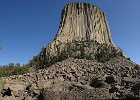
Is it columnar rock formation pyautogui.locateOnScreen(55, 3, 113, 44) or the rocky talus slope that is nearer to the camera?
the rocky talus slope

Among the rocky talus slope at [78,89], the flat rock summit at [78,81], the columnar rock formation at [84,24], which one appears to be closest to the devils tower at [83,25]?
the columnar rock formation at [84,24]

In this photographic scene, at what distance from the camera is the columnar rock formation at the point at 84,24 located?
10231 cm

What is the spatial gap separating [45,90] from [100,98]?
5371 millimetres

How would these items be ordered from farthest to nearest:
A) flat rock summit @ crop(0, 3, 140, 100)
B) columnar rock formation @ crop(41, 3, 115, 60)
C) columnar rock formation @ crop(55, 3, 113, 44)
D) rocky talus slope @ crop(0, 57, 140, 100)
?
columnar rock formation @ crop(55, 3, 113, 44) < columnar rock formation @ crop(41, 3, 115, 60) < flat rock summit @ crop(0, 3, 140, 100) < rocky talus slope @ crop(0, 57, 140, 100)

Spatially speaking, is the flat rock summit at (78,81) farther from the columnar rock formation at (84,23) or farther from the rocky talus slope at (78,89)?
the columnar rock formation at (84,23)

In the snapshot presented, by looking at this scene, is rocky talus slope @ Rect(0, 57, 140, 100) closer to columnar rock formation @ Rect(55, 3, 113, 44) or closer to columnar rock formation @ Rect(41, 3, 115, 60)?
columnar rock formation @ Rect(41, 3, 115, 60)

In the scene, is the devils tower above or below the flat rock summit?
above

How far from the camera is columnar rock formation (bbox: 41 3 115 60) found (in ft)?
336

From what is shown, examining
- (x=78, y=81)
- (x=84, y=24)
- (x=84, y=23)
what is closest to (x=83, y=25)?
(x=84, y=24)

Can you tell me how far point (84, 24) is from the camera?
107m

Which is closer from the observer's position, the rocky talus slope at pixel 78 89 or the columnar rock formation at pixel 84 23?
the rocky talus slope at pixel 78 89

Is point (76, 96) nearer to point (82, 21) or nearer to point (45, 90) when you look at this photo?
point (45, 90)

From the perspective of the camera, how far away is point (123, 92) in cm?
2931

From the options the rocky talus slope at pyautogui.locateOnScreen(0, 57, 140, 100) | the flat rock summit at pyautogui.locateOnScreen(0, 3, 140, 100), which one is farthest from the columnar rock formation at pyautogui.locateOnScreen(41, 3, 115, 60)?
the rocky talus slope at pyautogui.locateOnScreen(0, 57, 140, 100)
